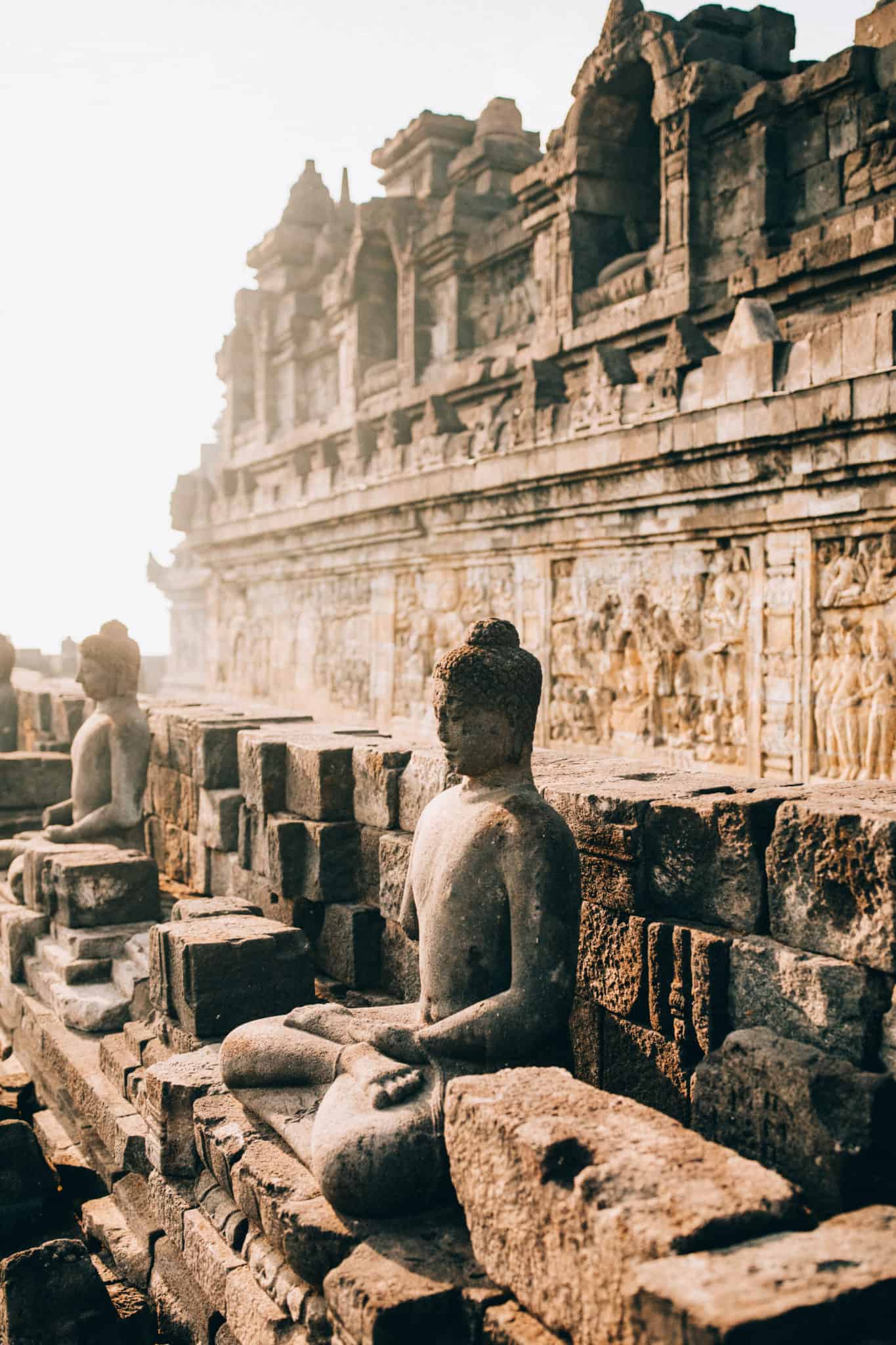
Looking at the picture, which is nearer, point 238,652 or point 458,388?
point 458,388

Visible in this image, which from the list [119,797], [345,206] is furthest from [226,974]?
[345,206]

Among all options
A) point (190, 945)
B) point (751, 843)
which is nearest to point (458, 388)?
point (190, 945)

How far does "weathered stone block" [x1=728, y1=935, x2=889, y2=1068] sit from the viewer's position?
2709 mm

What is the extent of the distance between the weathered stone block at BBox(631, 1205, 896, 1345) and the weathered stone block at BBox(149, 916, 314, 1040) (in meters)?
2.75

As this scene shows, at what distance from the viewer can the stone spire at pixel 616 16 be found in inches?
489

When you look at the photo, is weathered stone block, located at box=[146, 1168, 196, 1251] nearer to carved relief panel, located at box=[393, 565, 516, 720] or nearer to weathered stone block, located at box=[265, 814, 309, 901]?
weathered stone block, located at box=[265, 814, 309, 901]

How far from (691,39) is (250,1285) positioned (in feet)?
41.0

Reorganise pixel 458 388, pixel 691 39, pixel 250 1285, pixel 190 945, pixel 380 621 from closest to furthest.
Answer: pixel 250 1285, pixel 190 945, pixel 691 39, pixel 380 621, pixel 458 388

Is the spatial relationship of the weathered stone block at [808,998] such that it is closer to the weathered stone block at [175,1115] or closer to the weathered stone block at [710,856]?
the weathered stone block at [710,856]

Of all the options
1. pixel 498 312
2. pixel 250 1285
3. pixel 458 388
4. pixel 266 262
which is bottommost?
pixel 250 1285

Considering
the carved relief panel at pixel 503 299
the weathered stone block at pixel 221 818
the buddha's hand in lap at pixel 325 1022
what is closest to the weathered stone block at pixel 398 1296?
the buddha's hand in lap at pixel 325 1022

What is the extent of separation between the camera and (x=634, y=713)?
8.38 m

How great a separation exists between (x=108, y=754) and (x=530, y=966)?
4493mm

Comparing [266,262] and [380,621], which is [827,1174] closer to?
[380,621]
